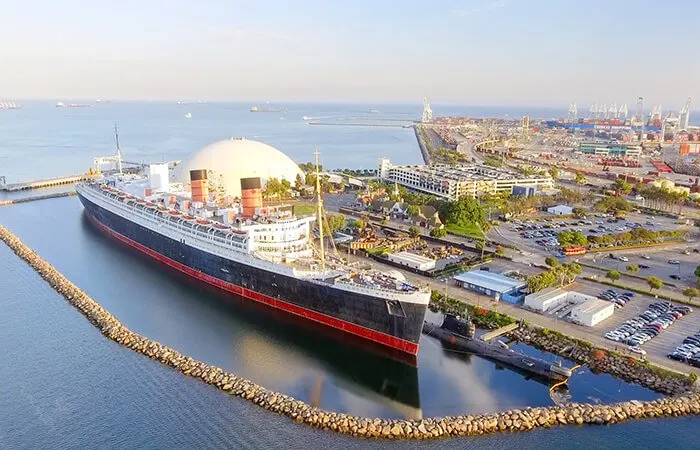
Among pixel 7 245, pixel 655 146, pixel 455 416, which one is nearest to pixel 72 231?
pixel 7 245

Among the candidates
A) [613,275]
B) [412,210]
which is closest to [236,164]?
[412,210]

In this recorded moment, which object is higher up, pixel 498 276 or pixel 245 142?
pixel 245 142

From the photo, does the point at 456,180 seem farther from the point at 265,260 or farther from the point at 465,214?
the point at 265,260

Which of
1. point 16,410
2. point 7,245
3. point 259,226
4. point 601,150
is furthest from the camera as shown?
point 601,150

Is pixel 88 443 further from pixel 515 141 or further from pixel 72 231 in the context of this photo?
pixel 515 141

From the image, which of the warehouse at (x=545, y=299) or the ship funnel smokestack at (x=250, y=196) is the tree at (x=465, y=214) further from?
the ship funnel smokestack at (x=250, y=196)

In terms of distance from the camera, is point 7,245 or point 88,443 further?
point 7,245
